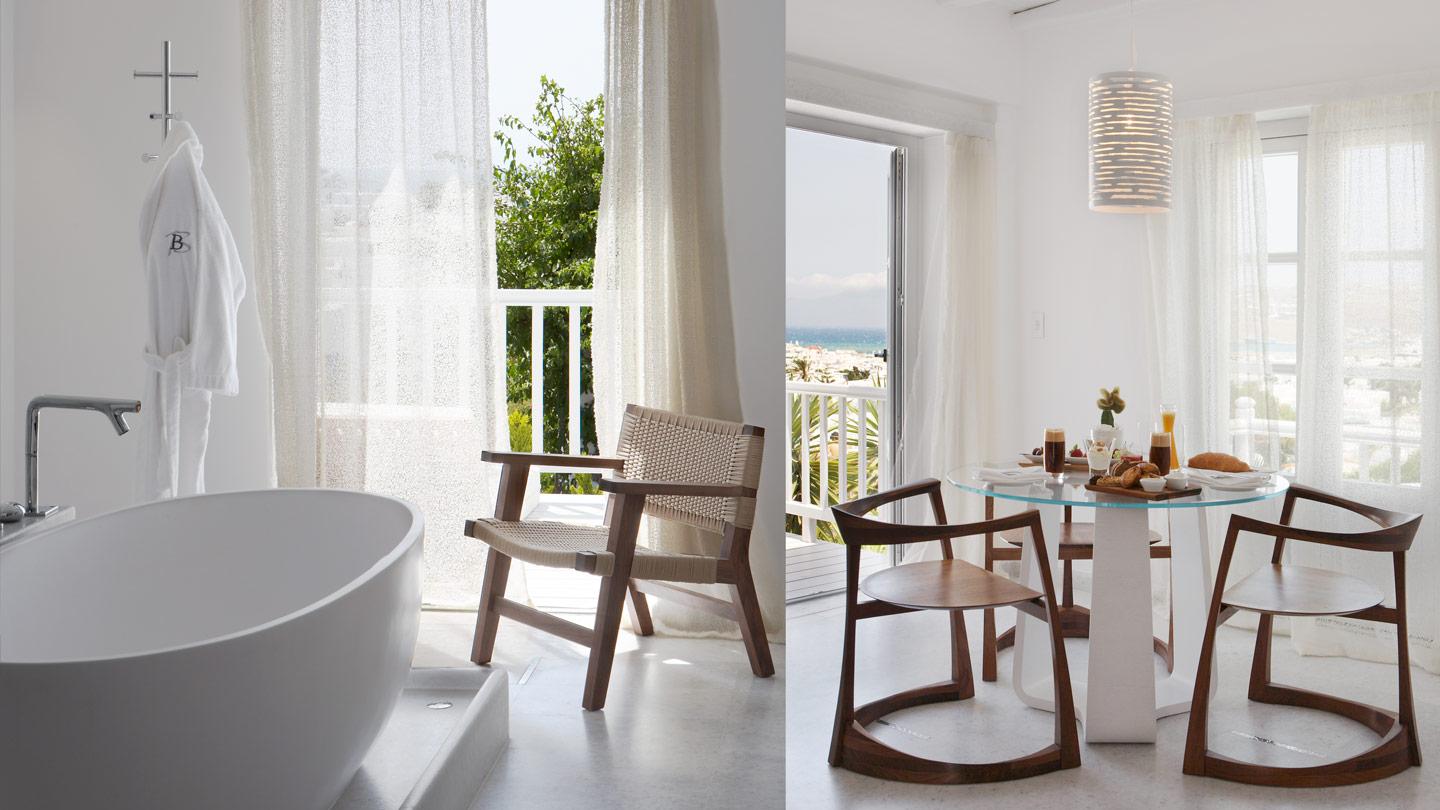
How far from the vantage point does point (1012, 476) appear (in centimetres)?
261

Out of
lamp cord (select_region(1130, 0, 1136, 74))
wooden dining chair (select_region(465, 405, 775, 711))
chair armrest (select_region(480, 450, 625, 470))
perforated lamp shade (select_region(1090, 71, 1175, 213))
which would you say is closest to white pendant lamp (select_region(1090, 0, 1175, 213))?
perforated lamp shade (select_region(1090, 71, 1175, 213))

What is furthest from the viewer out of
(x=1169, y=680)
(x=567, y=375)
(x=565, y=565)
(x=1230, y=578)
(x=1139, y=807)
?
(x=567, y=375)

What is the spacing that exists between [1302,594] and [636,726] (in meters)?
1.55

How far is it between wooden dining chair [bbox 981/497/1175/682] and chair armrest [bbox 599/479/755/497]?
2.32 ft

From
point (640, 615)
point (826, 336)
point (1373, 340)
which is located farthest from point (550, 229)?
point (1373, 340)

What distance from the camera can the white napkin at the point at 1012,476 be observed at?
2576 mm

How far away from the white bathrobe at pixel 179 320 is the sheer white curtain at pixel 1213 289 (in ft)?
8.91

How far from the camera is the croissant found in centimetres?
275

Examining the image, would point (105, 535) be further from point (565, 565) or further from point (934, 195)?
point (934, 195)

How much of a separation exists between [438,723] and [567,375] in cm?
214

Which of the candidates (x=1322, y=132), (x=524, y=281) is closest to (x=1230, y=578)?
(x=1322, y=132)

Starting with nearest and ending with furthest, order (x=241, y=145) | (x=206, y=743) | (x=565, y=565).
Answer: (x=206, y=743)
(x=565, y=565)
(x=241, y=145)

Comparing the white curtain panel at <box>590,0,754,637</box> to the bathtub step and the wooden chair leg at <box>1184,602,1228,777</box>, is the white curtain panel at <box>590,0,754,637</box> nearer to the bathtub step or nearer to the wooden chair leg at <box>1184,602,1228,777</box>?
the bathtub step

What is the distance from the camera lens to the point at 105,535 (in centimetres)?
227
